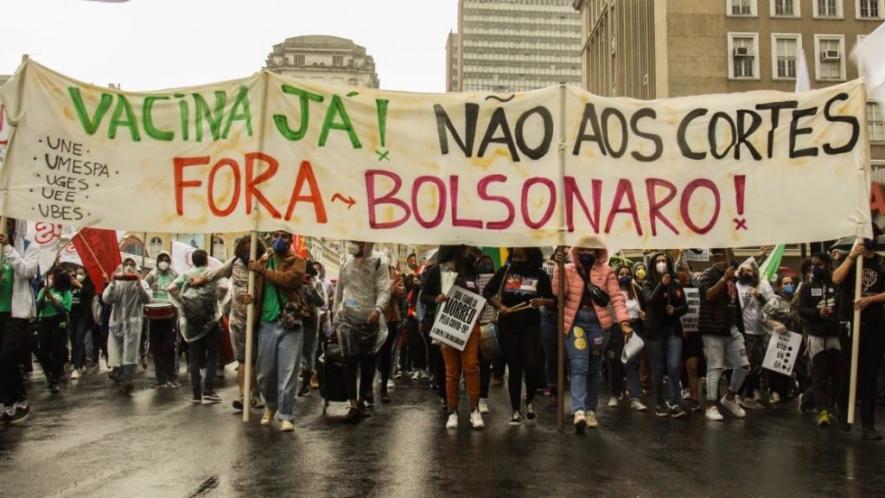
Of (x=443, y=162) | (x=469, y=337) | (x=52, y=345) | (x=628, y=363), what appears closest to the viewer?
(x=469, y=337)

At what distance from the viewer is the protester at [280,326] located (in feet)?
27.1

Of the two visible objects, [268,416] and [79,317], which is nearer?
[268,416]

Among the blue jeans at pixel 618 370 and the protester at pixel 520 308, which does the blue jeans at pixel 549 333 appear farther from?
the protester at pixel 520 308

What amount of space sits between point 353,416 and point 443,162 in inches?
113

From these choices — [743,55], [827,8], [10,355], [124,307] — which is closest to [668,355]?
[10,355]

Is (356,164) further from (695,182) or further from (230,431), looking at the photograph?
(695,182)

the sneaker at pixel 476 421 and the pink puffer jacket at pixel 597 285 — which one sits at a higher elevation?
the pink puffer jacket at pixel 597 285

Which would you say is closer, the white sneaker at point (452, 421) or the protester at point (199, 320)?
the white sneaker at point (452, 421)

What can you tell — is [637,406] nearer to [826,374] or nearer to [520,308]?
[826,374]

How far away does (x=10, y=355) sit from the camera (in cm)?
857

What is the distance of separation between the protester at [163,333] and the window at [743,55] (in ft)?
121

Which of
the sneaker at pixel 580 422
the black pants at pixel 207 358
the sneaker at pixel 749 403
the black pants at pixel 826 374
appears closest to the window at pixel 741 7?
the sneaker at pixel 749 403

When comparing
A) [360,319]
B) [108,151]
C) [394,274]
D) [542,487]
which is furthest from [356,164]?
[394,274]

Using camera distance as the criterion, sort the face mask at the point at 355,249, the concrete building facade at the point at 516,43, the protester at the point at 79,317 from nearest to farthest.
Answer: the face mask at the point at 355,249, the protester at the point at 79,317, the concrete building facade at the point at 516,43
